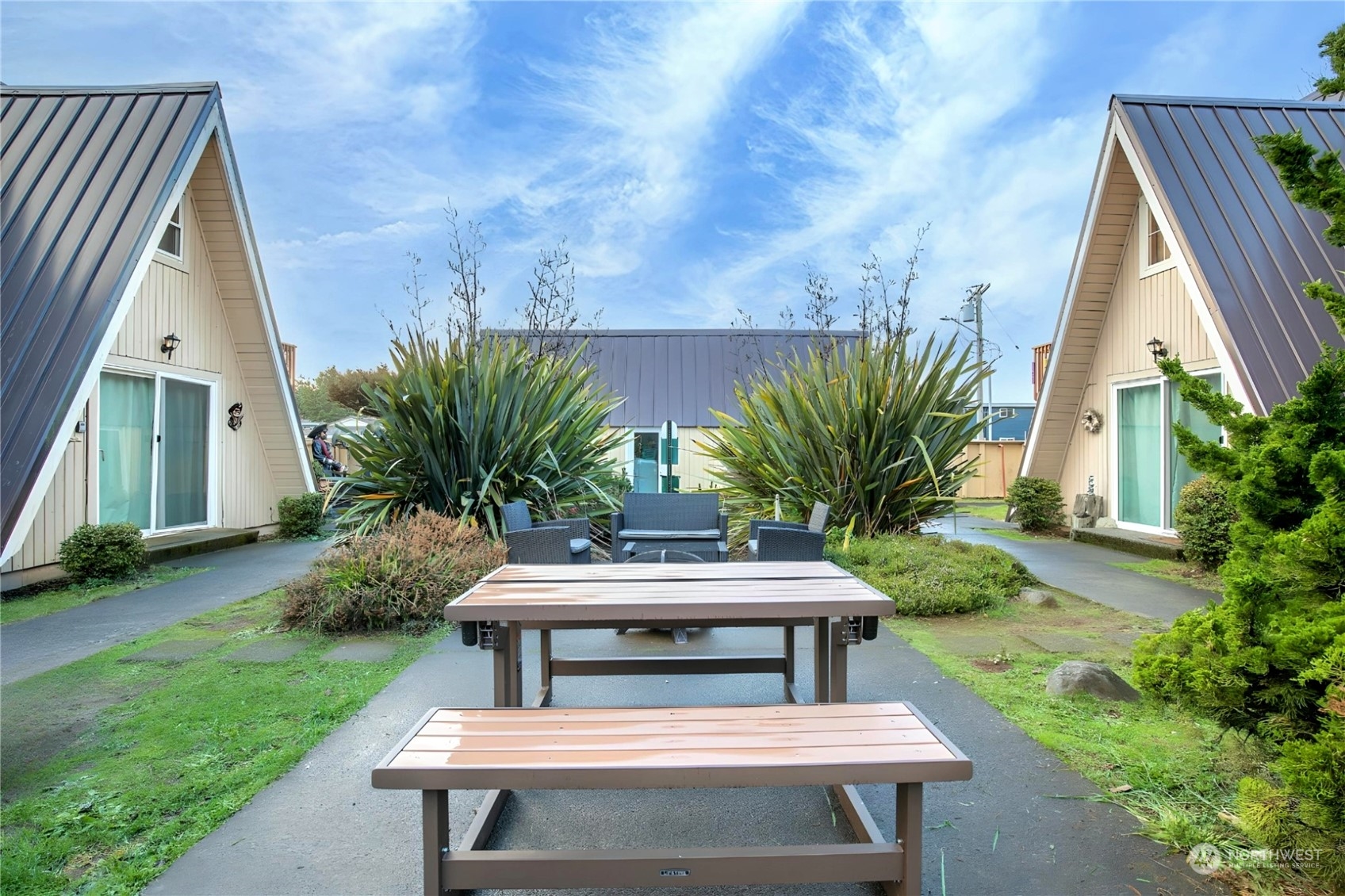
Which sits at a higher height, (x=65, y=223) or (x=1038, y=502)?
(x=65, y=223)

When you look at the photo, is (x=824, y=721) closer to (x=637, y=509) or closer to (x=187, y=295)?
(x=637, y=509)

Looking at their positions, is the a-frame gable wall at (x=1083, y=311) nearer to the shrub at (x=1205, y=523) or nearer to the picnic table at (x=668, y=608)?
the shrub at (x=1205, y=523)

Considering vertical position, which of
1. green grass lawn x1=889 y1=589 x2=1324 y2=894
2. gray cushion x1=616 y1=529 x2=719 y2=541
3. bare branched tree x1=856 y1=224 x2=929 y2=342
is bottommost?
green grass lawn x1=889 y1=589 x2=1324 y2=894

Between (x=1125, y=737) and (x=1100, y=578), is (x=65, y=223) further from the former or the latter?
(x=1100, y=578)

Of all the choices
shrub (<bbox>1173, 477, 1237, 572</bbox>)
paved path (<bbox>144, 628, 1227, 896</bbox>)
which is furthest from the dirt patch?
shrub (<bbox>1173, 477, 1237, 572</bbox>)

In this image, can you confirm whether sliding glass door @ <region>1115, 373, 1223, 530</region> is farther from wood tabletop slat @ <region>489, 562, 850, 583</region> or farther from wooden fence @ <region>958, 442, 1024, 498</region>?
wooden fence @ <region>958, 442, 1024, 498</region>

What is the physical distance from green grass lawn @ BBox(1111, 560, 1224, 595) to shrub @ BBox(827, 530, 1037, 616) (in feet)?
4.69

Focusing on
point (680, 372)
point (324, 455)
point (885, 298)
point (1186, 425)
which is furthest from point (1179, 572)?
point (324, 455)

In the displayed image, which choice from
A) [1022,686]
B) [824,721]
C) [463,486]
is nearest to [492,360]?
[463,486]

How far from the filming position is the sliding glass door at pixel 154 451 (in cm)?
777

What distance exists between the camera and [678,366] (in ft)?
65.6

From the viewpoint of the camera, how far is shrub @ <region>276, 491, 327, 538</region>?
10086 mm

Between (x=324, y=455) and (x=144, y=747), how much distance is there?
538 inches

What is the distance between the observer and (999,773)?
2594 millimetres
